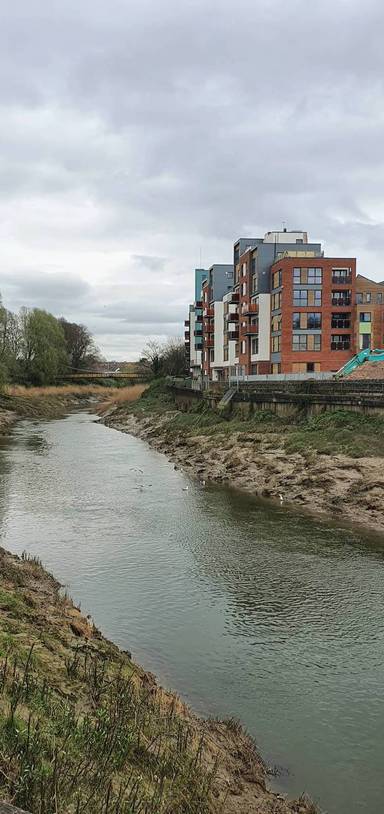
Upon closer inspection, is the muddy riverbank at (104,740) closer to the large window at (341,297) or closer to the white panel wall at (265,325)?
the large window at (341,297)

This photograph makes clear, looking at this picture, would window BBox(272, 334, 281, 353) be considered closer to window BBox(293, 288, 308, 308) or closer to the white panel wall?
the white panel wall

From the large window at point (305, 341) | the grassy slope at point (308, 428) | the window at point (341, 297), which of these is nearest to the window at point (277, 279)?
the large window at point (305, 341)

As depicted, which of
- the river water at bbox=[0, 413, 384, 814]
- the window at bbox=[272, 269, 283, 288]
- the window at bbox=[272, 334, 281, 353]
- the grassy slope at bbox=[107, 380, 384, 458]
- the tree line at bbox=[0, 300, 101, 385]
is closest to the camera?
the river water at bbox=[0, 413, 384, 814]

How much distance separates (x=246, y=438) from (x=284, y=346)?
3080 cm

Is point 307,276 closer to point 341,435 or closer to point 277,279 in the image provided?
point 277,279

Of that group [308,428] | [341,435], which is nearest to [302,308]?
[308,428]

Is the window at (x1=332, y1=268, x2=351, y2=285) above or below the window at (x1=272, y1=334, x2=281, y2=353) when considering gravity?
above

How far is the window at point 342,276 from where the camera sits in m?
72.4

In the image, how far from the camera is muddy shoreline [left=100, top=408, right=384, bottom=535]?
27.7 metres

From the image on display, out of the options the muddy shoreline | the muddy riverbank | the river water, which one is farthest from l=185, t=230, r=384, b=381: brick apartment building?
the muddy riverbank

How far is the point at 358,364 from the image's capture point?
56.1 m

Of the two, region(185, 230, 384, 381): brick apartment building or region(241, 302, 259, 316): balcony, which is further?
region(241, 302, 259, 316): balcony

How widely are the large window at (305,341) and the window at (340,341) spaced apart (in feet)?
6.13

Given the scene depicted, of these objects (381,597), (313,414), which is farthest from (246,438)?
(381,597)
